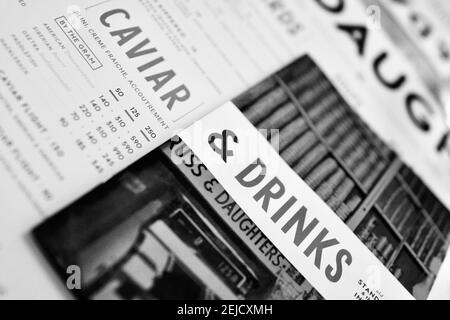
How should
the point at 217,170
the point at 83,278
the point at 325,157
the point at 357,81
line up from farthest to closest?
the point at 357,81 < the point at 325,157 < the point at 217,170 < the point at 83,278

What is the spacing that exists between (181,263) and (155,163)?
0.43ft

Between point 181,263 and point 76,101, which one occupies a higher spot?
point 76,101

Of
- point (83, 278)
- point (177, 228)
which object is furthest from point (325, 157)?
point (83, 278)

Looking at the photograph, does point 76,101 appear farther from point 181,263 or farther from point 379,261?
point 379,261

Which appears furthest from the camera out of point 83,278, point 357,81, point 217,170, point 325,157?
point 357,81

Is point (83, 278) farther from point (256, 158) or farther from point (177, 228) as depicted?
point (256, 158)

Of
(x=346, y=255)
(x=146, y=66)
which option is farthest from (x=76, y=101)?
(x=346, y=255)

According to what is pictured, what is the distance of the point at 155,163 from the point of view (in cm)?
49

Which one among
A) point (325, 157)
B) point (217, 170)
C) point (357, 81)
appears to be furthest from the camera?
point (357, 81)

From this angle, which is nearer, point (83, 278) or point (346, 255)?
point (83, 278)

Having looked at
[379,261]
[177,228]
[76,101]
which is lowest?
[379,261]

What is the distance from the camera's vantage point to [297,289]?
52cm
